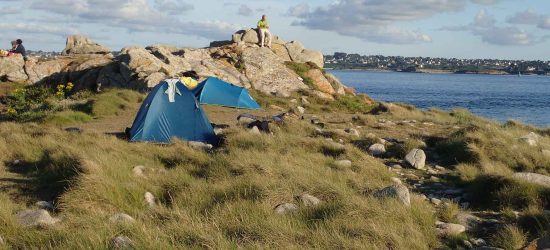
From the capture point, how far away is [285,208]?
23.1 feet

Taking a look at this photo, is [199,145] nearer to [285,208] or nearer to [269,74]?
[285,208]

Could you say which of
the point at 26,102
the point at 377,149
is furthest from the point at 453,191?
the point at 26,102

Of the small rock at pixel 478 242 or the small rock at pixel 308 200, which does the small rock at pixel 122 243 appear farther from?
the small rock at pixel 478 242

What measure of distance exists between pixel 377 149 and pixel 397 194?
5223 mm

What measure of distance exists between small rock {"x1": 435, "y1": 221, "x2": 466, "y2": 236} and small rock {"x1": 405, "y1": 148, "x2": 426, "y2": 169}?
4.43 m

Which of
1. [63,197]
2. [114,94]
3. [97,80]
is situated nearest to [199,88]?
[114,94]

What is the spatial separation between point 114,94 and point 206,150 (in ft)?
31.5

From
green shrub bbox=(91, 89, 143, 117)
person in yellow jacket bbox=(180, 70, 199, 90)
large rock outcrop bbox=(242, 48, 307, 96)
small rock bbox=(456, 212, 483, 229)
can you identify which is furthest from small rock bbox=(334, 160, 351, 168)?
large rock outcrop bbox=(242, 48, 307, 96)

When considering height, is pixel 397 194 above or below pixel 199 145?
above

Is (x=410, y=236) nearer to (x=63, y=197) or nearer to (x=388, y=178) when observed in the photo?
(x=388, y=178)

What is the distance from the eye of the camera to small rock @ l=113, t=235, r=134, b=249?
496cm

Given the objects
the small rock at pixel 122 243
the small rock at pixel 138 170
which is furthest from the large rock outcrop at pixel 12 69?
the small rock at pixel 122 243

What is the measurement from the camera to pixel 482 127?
1460cm

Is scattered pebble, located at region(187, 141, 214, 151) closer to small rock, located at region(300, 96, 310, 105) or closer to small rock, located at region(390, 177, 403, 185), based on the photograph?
small rock, located at region(390, 177, 403, 185)
